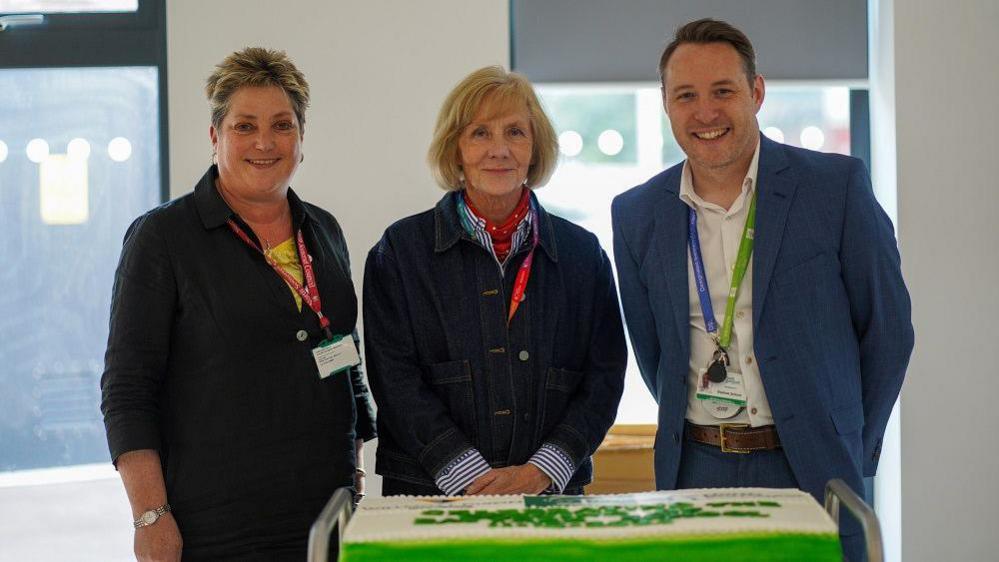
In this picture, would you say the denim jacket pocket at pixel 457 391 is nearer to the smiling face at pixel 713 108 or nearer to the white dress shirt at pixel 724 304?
the white dress shirt at pixel 724 304

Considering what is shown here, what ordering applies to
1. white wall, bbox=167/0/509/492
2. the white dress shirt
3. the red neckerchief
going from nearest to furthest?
the white dress shirt
the red neckerchief
white wall, bbox=167/0/509/492

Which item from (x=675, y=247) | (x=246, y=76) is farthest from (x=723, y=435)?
(x=246, y=76)

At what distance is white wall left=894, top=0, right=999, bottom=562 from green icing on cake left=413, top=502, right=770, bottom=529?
3.05 m

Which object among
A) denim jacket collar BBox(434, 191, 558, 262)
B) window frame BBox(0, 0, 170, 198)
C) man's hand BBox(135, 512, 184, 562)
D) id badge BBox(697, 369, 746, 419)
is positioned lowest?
man's hand BBox(135, 512, 184, 562)

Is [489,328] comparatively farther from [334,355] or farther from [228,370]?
[228,370]

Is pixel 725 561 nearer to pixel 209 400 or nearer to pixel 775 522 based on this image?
pixel 775 522

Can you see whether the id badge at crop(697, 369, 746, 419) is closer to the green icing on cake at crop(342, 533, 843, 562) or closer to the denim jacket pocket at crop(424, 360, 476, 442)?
the denim jacket pocket at crop(424, 360, 476, 442)

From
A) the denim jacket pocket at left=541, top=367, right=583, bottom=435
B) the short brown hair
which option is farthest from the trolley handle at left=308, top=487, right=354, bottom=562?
the short brown hair

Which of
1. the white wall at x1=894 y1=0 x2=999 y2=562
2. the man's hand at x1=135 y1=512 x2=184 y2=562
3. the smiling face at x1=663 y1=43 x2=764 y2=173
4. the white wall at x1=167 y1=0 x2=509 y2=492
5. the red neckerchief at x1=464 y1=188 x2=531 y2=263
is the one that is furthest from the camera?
the white wall at x1=167 y1=0 x2=509 y2=492

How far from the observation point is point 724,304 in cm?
223

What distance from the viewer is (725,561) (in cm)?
127

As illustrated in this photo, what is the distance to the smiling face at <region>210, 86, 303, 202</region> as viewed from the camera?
2.29 m

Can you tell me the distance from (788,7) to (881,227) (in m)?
2.35

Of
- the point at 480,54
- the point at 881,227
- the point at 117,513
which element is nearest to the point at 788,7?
the point at 480,54
